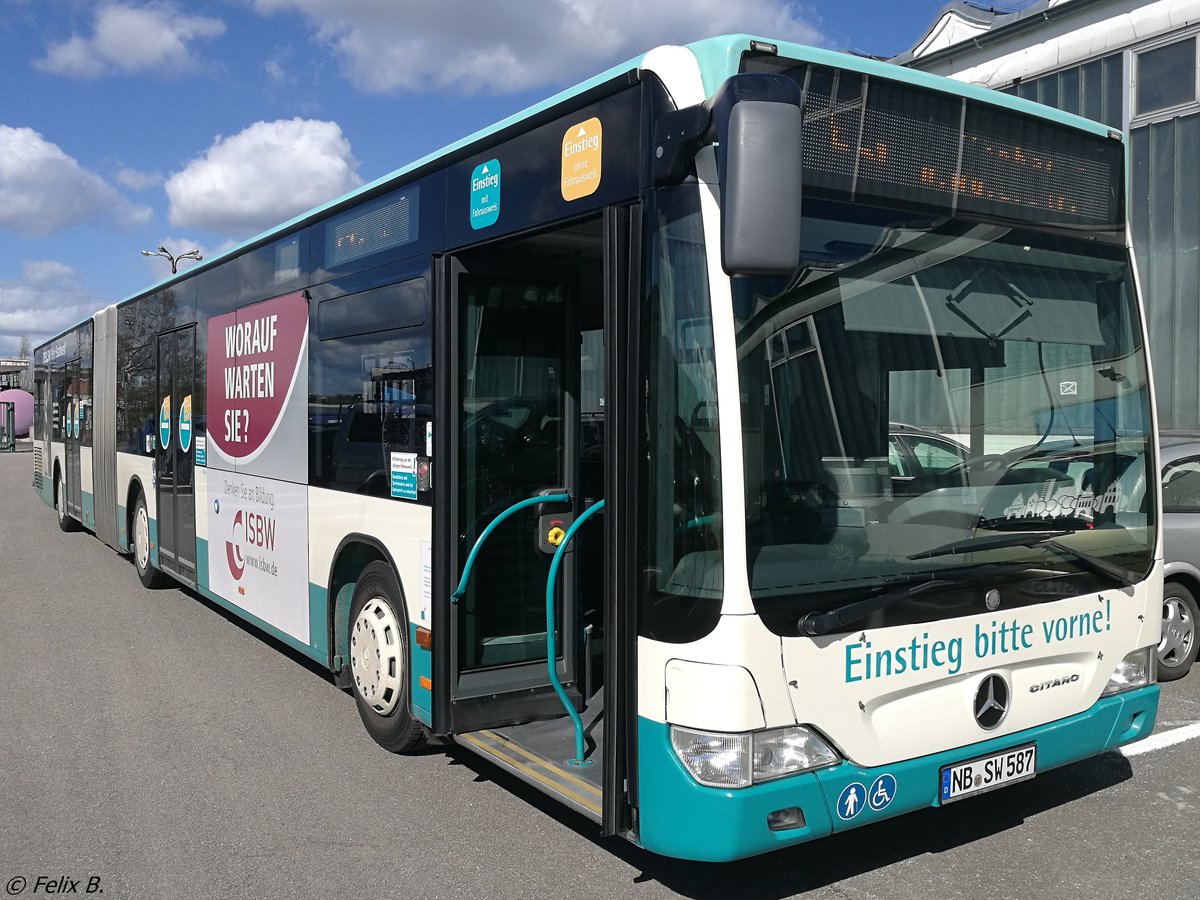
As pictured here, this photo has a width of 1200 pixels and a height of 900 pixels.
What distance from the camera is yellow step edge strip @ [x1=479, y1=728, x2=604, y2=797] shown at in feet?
13.1

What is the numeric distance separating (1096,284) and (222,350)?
6.09 m

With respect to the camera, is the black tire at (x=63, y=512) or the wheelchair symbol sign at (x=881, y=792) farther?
the black tire at (x=63, y=512)

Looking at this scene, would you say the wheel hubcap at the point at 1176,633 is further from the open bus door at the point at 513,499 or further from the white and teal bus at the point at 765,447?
the open bus door at the point at 513,499

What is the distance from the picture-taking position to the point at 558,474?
17.0 feet

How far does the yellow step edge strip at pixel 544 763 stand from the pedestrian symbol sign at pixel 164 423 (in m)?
5.85

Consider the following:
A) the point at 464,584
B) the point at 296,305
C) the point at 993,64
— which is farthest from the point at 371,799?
the point at 993,64

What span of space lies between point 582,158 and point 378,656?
2.82m

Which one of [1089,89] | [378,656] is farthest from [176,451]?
[1089,89]

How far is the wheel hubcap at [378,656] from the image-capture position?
525 cm

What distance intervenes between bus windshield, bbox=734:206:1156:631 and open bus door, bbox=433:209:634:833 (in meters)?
1.26

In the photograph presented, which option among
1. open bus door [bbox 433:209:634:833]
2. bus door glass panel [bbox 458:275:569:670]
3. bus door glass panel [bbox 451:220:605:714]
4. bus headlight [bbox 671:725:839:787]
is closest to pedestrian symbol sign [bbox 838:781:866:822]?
bus headlight [bbox 671:725:839:787]

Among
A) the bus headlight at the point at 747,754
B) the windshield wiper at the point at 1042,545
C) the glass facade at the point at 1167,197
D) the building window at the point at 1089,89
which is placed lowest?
the bus headlight at the point at 747,754

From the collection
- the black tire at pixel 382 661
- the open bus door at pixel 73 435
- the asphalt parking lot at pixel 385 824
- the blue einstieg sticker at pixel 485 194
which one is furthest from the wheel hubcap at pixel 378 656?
the open bus door at pixel 73 435

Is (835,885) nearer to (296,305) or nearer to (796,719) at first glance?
(796,719)
